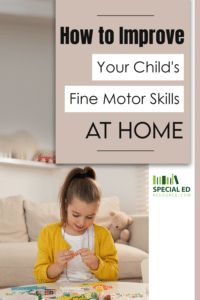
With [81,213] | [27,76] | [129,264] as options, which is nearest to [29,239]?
[129,264]

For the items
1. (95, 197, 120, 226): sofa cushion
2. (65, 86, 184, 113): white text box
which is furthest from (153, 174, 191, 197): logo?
(95, 197, 120, 226): sofa cushion

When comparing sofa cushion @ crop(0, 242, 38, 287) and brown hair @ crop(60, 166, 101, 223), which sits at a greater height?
brown hair @ crop(60, 166, 101, 223)

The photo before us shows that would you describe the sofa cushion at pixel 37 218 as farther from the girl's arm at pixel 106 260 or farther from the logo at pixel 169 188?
the logo at pixel 169 188

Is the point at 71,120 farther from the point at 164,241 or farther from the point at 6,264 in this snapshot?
the point at 6,264

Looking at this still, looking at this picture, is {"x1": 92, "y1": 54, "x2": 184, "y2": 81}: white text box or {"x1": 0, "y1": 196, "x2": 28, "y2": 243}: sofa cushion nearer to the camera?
{"x1": 92, "y1": 54, "x2": 184, "y2": 81}: white text box

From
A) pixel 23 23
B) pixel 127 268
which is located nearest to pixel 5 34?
pixel 23 23

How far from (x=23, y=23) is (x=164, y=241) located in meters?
0.59

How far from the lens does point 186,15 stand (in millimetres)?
661

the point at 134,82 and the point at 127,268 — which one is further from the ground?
the point at 134,82

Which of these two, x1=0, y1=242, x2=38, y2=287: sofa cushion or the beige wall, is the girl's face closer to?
the beige wall

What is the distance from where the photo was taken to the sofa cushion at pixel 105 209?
195cm

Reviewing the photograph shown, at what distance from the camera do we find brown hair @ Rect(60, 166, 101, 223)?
3.51 feet

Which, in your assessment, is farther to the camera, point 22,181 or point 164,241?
point 22,181

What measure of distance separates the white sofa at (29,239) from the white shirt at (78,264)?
482 mm
